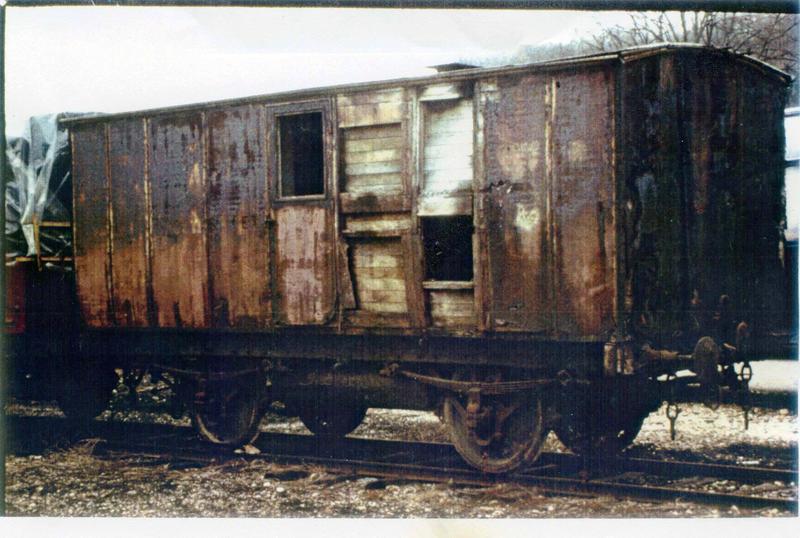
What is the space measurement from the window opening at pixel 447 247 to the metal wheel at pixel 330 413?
1.66 metres

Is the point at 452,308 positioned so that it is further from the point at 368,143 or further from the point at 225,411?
the point at 225,411

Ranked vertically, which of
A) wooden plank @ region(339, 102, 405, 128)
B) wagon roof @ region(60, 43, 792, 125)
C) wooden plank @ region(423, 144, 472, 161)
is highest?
wagon roof @ region(60, 43, 792, 125)

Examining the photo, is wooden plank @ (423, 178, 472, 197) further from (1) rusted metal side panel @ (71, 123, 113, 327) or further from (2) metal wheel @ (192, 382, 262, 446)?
(1) rusted metal side panel @ (71, 123, 113, 327)

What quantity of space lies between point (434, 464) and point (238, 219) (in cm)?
296

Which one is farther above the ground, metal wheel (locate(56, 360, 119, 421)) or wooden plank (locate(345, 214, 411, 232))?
wooden plank (locate(345, 214, 411, 232))

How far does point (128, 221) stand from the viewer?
10352 millimetres

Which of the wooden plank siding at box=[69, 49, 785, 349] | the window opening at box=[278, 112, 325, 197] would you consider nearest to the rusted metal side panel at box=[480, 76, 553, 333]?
the wooden plank siding at box=[69, 49, 785, 349]

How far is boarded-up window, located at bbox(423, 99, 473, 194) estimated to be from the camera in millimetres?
8539

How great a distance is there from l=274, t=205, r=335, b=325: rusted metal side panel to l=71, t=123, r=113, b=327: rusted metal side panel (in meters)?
2.13

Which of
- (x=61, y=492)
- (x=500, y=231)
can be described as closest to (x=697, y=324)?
(x=500, y=231)

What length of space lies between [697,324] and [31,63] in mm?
5578

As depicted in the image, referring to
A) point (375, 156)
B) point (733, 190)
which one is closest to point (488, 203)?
point (375, 156)

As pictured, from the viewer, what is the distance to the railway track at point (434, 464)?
25.7 ft

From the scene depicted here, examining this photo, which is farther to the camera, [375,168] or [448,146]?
[375,168]
